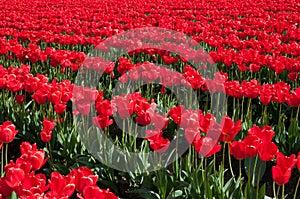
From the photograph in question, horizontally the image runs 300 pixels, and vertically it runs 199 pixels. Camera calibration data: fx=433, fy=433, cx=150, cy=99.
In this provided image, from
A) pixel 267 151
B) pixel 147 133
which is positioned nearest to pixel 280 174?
pixel 267 151

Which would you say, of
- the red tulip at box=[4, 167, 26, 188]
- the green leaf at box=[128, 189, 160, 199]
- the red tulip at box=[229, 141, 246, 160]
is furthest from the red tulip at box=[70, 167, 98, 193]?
the green leaf at box=[128, 189, 160, 199]

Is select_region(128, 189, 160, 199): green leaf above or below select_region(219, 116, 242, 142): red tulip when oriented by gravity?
below

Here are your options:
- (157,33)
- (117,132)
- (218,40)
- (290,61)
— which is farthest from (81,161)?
(157,33)

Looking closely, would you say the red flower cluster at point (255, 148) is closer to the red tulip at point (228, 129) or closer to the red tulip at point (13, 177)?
the red tulip at point (228, 129)

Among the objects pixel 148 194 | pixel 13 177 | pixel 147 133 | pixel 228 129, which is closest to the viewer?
pixel 13 177

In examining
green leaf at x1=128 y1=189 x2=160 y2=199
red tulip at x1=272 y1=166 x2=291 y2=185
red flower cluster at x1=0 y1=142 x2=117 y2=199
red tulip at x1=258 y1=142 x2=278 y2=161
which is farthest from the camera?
green leaf at x1=128 y1=189 x2=160 y2=199

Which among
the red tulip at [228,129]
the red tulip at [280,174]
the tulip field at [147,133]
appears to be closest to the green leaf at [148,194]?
the tulip field at [147,133]

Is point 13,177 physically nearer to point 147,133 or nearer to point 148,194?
point 147,133

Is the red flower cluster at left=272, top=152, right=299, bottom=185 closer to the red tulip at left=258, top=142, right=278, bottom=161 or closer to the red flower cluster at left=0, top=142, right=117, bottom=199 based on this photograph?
the red tulip at left=258, top=142, right=278, bottom=161

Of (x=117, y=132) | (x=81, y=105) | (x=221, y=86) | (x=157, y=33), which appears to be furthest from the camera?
(x=157, y=33)

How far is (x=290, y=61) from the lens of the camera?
184 inches

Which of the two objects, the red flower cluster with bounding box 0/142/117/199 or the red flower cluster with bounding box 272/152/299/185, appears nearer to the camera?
the red flower cluster with bounding box 0/142/117/199

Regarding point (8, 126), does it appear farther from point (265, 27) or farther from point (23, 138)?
point (265, 27)

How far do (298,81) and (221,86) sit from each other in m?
2.04
